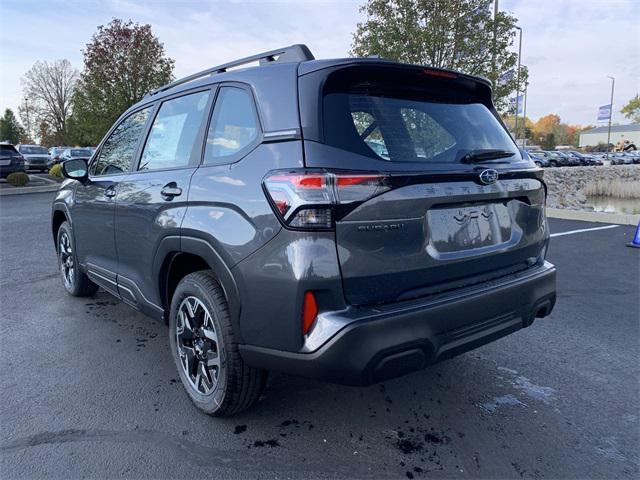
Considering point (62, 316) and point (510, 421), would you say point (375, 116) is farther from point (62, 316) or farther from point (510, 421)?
point (62, 316)

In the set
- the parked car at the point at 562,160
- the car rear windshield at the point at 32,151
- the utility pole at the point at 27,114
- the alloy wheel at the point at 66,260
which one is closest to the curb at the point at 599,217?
the alloy wheel at the point at 66,260

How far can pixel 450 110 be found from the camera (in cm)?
271

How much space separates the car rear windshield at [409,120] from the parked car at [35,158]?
101ft

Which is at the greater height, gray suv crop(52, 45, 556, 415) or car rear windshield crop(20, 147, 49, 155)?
car rear windshield crop(20, 147, 49, 155)

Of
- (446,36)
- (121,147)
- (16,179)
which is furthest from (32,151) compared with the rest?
(121,147)

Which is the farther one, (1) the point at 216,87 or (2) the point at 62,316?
(2) the point at 62,316

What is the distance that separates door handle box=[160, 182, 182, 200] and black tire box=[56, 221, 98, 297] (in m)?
2.17

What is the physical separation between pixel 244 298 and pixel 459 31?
14735mm

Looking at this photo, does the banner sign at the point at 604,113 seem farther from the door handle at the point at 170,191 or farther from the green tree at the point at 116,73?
the door handle at the point at 170,191

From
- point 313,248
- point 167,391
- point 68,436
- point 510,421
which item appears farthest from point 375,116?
point 68,436

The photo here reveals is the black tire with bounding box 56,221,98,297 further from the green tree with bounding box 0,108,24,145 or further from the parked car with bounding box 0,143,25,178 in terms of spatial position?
the green tree with bounding box 0,108,24,145

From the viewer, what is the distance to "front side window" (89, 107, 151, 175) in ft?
11.8

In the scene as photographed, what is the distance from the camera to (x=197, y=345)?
2764 millimetres

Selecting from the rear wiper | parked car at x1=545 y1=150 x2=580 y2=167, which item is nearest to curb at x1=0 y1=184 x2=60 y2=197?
the rear wiper
